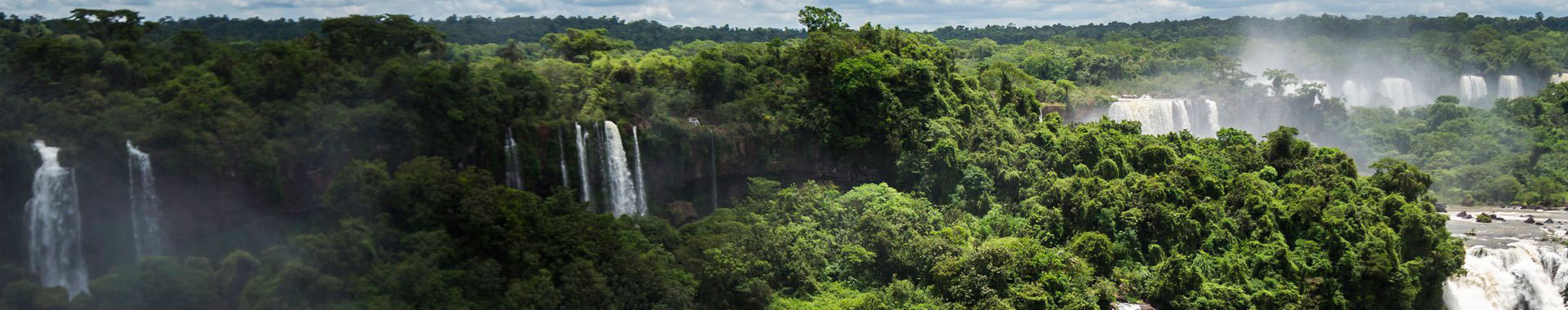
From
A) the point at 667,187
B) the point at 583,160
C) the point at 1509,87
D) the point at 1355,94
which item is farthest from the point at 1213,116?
the point at 583,160

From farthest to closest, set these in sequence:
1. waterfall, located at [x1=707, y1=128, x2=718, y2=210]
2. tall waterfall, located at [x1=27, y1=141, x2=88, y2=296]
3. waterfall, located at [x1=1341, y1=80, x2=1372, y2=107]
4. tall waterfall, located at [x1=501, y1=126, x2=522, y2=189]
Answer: waterfall, located at [x1=1341, y1=80, x2=1372, y2=107] < waterfall, located at [x1=707, y1=128, x2=718, y2=210] < tall waterfall, located at [x1=501, y1=126, x2=522, y2=189] < tall waterfall, located at [x1=27, y1=141, x2=88, y2=296]

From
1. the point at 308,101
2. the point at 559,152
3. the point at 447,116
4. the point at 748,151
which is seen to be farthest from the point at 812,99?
the point at 308,101

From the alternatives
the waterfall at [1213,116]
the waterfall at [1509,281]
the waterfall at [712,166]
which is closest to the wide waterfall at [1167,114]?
the waterfall at [1213,116]

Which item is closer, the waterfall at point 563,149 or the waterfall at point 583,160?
the waterfall at point 563,149

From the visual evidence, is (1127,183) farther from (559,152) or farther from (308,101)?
(308,101)

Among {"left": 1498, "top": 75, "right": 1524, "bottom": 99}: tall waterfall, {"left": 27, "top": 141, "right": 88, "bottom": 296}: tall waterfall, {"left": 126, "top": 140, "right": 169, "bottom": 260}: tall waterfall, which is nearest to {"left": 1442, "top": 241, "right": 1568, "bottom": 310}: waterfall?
{"left": 126, "top": 140, "right": 169, "bottom": 260}: tall waterfall

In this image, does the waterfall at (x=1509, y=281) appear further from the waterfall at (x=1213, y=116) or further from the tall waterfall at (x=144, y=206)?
the tall waterfall at (x=144, y=206)

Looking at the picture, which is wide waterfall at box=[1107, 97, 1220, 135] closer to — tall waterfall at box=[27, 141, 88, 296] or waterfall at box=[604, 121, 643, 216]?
waterfall at box=[604, 121, 643, 216]
